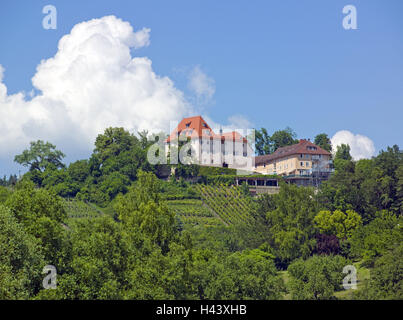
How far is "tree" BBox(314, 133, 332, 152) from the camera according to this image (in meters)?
117

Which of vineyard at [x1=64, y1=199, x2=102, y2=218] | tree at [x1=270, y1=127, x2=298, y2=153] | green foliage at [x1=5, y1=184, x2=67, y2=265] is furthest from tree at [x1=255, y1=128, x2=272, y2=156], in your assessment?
green foliage at [x1=5, y1=184, x2=67, y2=265]

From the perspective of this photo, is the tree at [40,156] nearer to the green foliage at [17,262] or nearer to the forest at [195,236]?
the forest at [195,236]

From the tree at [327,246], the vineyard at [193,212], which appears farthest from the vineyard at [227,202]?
the tree at [327,246]

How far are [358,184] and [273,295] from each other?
114 ft

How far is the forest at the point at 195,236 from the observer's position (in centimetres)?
3375

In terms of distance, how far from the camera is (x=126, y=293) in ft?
111

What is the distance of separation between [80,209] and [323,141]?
57.3m

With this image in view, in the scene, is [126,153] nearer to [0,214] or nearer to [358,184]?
[358,184]

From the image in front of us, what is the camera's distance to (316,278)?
45125 millimetres

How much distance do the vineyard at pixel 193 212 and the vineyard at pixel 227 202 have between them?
1.31 metres

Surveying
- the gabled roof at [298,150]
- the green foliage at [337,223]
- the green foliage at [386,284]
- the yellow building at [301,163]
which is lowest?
the green foliage at [386,284]

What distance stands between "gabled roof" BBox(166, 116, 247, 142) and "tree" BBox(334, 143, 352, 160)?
17975 millimetres

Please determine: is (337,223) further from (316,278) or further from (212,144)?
(212,144)
